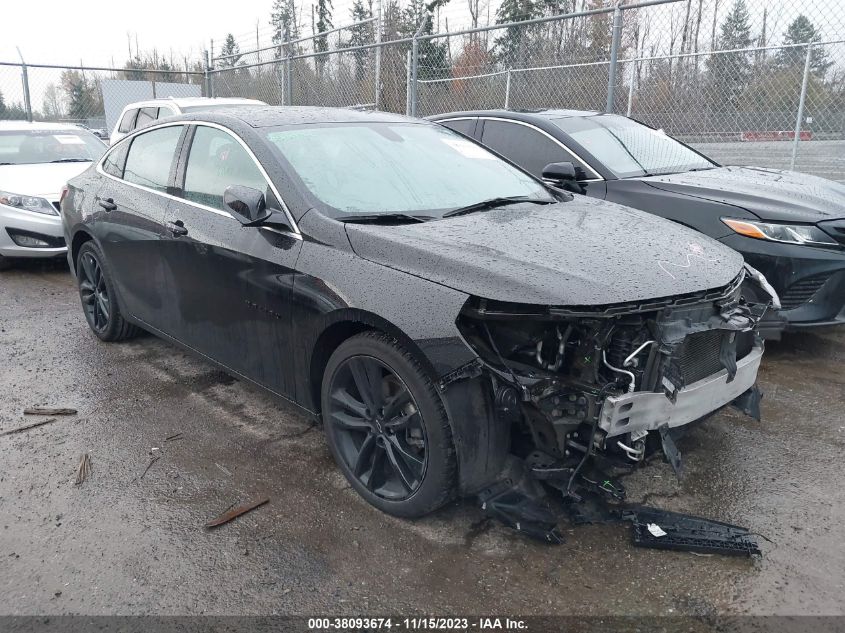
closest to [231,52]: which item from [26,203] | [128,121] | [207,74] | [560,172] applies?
[207,74]

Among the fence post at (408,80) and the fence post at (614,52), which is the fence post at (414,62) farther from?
the fence post at (614,52)

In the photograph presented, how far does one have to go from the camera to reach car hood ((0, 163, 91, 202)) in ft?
23.5

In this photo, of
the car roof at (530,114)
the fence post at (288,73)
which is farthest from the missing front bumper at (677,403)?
the fence post at (288,73)

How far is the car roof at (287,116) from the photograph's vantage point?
3.71 meters

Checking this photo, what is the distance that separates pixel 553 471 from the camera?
2.61 m

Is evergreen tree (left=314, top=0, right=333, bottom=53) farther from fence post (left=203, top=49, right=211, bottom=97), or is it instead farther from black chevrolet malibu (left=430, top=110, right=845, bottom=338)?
black chevrolet malibu (left=430, top=110, right=845, bottom=338)

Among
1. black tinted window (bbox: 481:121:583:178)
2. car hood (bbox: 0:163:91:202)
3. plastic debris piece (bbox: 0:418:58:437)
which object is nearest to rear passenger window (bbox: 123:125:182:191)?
plastic debris piece (bbox: 0:418:58:437)

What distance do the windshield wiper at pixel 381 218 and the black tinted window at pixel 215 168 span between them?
53 centimetres

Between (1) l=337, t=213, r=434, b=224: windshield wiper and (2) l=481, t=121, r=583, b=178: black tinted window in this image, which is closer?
(1) l=337, t=213, r=434, b=224: windshield wiper

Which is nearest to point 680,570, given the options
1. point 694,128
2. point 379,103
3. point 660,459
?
point 660,459

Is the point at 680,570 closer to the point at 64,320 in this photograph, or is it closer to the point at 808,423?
the point at 808,423

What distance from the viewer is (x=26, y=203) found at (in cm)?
711

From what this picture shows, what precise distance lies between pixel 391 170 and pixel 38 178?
225 inches

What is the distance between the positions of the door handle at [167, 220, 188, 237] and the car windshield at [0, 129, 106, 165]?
5384mm
